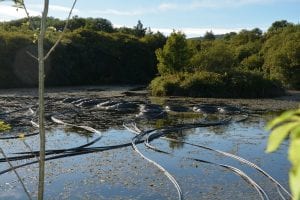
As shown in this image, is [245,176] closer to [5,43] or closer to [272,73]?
[272,73]

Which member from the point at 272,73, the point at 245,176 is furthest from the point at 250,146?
A: the point at 272,73

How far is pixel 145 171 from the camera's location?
413 inches

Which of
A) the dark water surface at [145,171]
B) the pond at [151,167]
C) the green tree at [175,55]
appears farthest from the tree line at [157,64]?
the dark water surface at [145,171]

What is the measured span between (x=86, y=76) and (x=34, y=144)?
2562 cm

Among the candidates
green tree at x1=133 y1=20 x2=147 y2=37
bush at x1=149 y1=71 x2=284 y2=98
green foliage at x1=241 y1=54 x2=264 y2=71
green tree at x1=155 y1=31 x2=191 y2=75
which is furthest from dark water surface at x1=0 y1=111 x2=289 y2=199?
green tree at x1=133 y1=20 x2=147 y2=37

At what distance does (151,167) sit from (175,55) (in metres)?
23.7

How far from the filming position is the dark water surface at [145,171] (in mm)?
8820

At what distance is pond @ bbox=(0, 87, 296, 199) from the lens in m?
8.88

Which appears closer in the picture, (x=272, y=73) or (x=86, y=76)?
(x=272, y=73)

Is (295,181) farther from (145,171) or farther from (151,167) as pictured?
(151,167)

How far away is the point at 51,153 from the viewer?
12242 millimetres

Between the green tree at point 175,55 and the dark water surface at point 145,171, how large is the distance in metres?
19.1

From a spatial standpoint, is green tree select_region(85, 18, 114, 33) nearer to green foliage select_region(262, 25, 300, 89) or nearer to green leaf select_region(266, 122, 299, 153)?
A: green foliage select_region(262, 25, 300, 89)

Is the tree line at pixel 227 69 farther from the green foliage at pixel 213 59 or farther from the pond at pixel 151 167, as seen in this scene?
the pond at pixel 151 167
